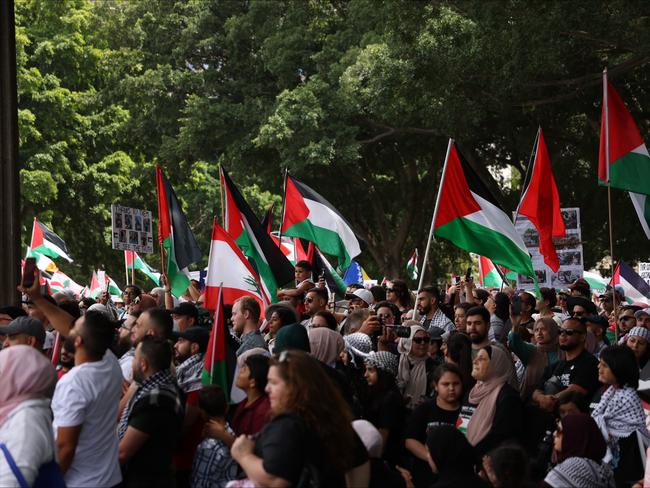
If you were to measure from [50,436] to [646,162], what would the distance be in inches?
330

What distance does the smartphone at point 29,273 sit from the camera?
7.12 metres

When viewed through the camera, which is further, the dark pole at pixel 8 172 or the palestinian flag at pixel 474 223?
the palestinian flag at pixel 474 223

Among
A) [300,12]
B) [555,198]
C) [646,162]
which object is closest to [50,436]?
[646,162]

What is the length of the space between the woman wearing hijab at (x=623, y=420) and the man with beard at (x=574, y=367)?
700mm

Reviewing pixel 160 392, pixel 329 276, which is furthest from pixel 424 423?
pixel 329 276

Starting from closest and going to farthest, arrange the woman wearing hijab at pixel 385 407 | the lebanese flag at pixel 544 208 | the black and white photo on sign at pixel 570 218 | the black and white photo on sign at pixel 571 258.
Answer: the woman wearing hijab at pixel 385 407, the lebanese flag at pixel 544 208, the black and white photo on sign at pixel 571 258, the black and white photo on sign at pixel 570 218

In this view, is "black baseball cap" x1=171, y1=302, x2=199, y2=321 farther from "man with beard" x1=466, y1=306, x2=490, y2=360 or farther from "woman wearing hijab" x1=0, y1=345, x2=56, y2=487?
"woman wearing hijab" x1=0, y1=345, x2=56, y2=487

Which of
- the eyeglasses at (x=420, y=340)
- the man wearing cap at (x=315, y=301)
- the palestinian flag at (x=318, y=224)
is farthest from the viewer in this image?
the palestinian flag at (x=318, y=224)

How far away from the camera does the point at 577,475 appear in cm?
673

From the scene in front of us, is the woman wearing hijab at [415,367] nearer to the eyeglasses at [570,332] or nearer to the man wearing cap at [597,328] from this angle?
the eyeglasses at [570,332]

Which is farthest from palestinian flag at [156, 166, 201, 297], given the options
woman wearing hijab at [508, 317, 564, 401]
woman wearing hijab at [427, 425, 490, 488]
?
woman wearing hijab at [427, 425, 490, 488]

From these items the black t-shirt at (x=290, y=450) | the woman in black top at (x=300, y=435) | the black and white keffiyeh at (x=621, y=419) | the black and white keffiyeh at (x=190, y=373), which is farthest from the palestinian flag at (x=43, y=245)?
the black t-shirt at (x=290, y=450)

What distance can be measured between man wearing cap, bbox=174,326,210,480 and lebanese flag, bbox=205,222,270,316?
1.71 metres

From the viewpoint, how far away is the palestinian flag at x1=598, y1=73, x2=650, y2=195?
40.4ft
